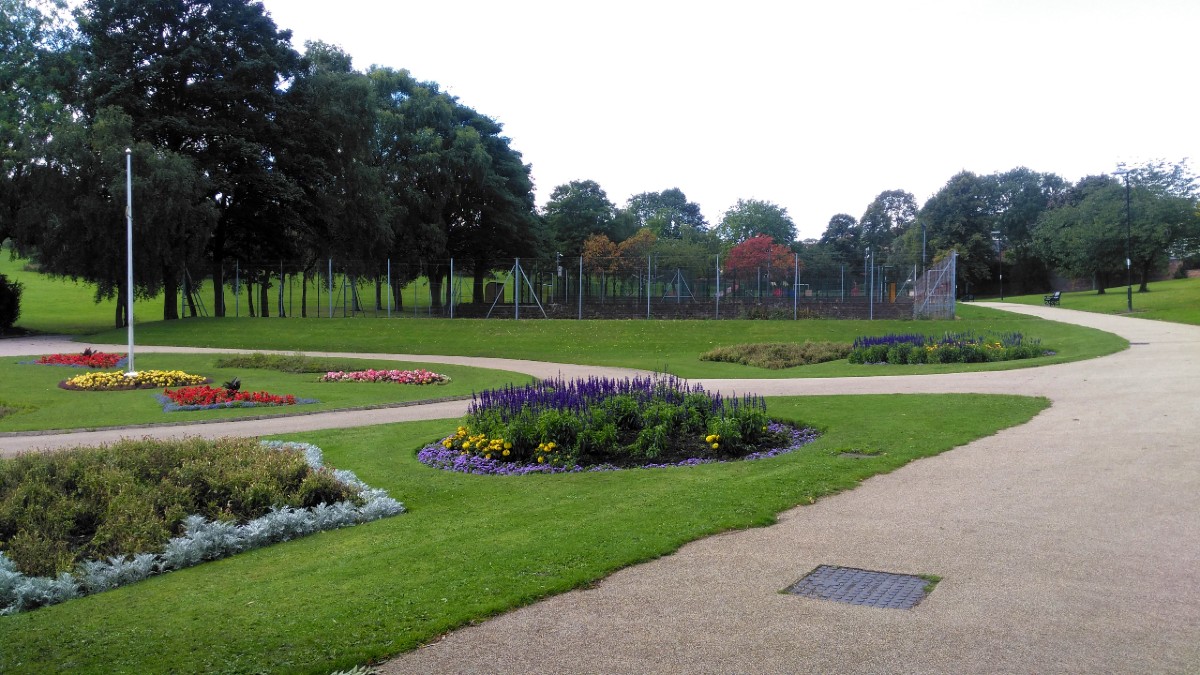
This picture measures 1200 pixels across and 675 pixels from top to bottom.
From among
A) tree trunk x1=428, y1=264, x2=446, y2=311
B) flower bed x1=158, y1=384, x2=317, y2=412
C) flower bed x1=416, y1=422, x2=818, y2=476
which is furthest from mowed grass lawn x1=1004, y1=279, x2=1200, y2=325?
flower bed x1=158, y1=384, x2=317, y2=412

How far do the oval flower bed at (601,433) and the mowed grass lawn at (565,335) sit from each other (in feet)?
44.2

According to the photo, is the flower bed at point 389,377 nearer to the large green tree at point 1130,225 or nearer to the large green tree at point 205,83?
the large green tree at point 205,83

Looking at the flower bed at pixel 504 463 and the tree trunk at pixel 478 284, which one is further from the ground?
the tree trunk at pixel 478 284

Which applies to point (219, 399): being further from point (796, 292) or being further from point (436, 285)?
point (436, 285)

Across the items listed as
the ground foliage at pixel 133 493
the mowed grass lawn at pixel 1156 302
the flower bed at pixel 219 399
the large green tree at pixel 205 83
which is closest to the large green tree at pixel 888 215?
the mowed grass lawn at pixel 1156 302

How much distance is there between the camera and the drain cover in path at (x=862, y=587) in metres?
5.20

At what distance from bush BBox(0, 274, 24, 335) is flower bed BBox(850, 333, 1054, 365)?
1587 inches

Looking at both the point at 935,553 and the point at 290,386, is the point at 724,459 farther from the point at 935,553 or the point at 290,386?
the point at 290,386

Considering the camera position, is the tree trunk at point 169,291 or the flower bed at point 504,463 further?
the tree trunk at point 169,291

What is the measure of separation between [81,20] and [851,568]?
150 ft

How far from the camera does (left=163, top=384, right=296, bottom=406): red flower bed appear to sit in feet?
55.0

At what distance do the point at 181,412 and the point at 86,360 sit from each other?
464 inches

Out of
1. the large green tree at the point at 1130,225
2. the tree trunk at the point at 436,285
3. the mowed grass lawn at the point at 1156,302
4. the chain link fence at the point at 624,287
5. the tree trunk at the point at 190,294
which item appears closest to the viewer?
the chain link fence at the point at 624,287

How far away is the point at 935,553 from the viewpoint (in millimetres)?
6211
